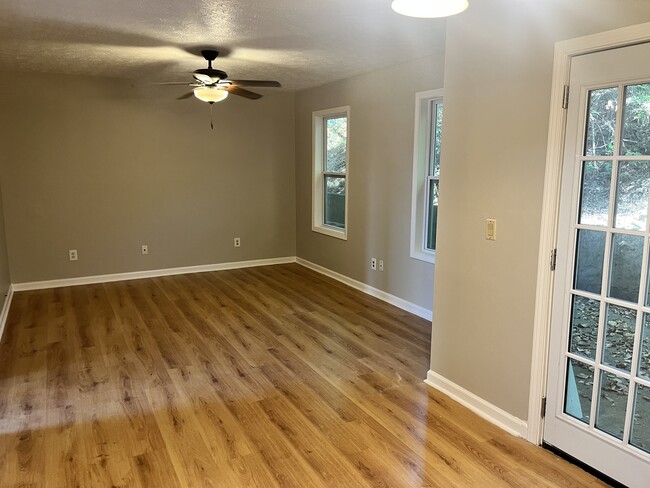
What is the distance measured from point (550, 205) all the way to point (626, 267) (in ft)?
1.42

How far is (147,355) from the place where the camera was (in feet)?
11.8

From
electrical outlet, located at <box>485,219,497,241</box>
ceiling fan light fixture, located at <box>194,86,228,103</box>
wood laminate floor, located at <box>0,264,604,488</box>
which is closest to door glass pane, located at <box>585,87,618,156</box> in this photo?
electrical outlet, located at <box>485,219,497,241</box>

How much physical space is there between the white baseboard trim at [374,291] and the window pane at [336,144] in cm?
127

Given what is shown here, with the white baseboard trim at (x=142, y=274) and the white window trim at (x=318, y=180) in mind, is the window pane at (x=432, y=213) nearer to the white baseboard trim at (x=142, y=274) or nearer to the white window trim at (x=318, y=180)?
the white window trim at (x=318, y=180)

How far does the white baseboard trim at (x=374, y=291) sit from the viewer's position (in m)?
4.53

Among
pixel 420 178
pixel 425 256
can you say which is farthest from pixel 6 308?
pixel 420 178

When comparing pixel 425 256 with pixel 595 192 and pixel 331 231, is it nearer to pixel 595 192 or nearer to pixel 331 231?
pixel 331 231

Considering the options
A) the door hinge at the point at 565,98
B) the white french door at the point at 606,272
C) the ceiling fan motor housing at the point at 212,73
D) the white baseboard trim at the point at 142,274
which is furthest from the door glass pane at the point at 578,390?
the white baseboard trim at the point at 142,274

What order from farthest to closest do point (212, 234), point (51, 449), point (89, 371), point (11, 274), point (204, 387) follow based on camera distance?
1. point (212, 234)
2. point (11, 274)
3. point (89, 371)
4. point (204, 387)
5. point (51, 449)

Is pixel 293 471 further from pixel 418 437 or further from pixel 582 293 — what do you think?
pixel 582 293

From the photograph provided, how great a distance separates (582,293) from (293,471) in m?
1.58

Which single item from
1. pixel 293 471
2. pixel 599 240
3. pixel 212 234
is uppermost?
pixel 599 240

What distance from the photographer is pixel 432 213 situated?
4.47m

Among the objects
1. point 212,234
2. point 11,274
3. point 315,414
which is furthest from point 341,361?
point 11,274
